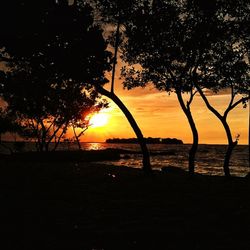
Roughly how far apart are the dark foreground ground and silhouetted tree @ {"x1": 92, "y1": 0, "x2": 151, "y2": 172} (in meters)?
5.48

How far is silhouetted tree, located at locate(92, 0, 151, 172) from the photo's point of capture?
26297mm

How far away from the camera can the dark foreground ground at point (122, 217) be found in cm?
994

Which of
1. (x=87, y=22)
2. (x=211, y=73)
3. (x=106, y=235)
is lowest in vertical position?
(x=106, y=235)

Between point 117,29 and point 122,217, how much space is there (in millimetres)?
17214

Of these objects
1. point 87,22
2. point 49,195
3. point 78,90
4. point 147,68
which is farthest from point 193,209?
point 78,90

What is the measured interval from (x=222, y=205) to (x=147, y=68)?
16.7 meters

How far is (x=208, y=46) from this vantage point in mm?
28875

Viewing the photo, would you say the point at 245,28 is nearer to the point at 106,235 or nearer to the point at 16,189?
the point at 16,189

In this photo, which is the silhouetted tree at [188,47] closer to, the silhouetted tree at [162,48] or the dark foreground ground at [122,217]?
the silhouetted tree at [162,48]

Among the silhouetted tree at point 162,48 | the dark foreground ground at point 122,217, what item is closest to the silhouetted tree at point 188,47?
the silhouetted tree at point 162,48

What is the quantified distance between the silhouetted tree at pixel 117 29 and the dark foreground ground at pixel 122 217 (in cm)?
548

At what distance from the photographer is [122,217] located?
13.2 meters

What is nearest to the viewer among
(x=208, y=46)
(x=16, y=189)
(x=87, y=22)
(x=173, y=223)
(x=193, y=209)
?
(x=173, y=223)

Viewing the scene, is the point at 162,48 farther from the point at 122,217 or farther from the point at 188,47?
the point at 122,217
